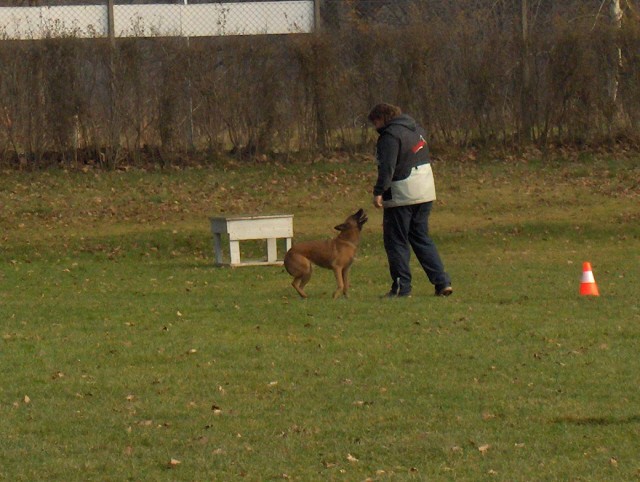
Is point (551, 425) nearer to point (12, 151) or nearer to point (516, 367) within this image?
point (516, 367)

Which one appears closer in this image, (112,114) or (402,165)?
→ (402,165)

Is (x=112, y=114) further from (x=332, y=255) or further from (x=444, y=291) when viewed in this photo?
(x=444, y=291)

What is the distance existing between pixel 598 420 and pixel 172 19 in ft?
60.2

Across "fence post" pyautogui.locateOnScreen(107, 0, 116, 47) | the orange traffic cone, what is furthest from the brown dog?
"fence post" pyautogui.locateOnScreen(107, 0, 116, 47)

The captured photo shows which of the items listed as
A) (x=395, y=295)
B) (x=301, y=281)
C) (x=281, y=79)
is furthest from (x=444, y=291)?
(x=281, y=79)

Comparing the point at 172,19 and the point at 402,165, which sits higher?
the point at 172,19

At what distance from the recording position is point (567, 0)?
28.7 metres

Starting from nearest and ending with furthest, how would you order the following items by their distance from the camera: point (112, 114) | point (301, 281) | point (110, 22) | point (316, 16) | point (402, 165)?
point (402, 165) → point (301, 281) → point (112, 114) → point (110, 22) → point (316, 16)

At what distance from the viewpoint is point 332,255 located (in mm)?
12742

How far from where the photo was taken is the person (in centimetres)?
1240

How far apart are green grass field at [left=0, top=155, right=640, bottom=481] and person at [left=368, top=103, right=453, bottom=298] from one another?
414mm

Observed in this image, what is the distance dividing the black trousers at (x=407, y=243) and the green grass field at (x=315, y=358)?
36cm

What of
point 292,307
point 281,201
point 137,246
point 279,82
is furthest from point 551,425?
point 279,82

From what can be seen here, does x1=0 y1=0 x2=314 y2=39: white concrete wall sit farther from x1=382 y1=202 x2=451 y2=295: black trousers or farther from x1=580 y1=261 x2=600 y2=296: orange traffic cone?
x1=580 y1=261 x2=600 y2=296: orange traffic cone
